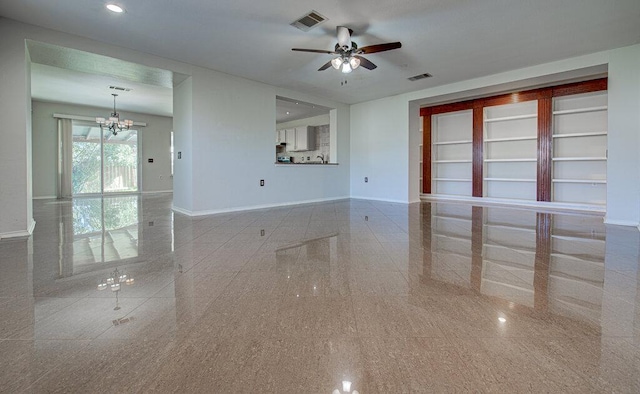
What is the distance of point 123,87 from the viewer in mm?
7105

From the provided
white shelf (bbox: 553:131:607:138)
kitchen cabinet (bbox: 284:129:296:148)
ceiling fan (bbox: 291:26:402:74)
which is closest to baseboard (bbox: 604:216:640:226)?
white shelf (bbox: 553:131:607:138)

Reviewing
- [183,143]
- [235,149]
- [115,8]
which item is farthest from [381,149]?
[115,8]

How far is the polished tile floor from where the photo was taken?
1.14 m

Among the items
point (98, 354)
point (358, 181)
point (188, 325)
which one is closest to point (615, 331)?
point (188, 325)

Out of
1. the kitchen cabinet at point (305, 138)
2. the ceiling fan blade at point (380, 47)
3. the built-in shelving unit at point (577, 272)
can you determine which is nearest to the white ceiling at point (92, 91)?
the kitchen cabinet at point (305, 138)

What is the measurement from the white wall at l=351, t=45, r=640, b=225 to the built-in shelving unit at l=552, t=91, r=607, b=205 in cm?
93

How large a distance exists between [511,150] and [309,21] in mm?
5903

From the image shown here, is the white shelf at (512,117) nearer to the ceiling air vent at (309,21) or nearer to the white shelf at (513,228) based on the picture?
the white shelf at (513,228)

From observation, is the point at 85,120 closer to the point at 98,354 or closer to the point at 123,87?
the point at 123,87

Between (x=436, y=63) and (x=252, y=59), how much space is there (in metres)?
3.03

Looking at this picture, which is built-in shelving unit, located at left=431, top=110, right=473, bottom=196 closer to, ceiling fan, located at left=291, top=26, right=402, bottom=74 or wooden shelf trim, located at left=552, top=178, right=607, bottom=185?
wooden shelf trim, located at left=552, top=178, right=607, bottom=185

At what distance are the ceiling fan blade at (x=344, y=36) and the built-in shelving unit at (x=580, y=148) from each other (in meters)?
5.14

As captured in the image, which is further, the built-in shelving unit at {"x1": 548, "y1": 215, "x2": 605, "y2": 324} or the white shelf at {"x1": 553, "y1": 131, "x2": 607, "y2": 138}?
the white shelf at {"x1": 553, "y1": 131, "x2": 607, "y2": 138}

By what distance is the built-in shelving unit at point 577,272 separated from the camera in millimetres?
1706
